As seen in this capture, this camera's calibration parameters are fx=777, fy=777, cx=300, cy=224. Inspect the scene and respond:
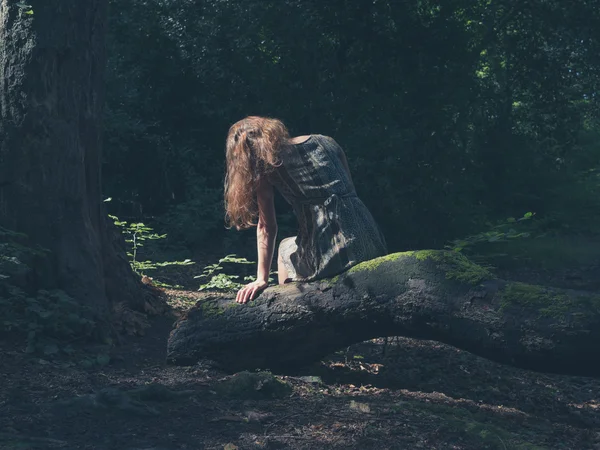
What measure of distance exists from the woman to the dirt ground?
0.88 meters

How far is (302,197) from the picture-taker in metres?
5.64

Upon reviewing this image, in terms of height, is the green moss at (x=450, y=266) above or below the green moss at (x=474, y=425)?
above

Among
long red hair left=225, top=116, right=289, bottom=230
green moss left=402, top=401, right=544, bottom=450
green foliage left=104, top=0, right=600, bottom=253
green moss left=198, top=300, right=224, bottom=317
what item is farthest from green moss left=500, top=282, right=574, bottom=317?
green foliage left=104, top=0, right=600, bottom=253

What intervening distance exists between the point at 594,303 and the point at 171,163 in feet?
30.3

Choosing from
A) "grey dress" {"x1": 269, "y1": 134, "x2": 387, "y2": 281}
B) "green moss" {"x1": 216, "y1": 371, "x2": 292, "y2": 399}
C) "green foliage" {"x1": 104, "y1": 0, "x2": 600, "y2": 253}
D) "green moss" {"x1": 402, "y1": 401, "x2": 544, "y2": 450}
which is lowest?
"green moss" {"x1": 402, "y1": 401, "x2": 544, "y2": 450}

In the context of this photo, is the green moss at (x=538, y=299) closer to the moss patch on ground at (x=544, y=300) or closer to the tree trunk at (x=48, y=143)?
the moss patch on ground at (x=544, y=300)

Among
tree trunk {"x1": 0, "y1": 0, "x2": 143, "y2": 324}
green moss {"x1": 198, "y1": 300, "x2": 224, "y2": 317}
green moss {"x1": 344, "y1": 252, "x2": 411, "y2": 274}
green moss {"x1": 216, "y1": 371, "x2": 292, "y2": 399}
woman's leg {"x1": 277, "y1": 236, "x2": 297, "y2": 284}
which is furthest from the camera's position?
tree trunk {"x1": 0, "y1": 0, "x2": 143, "y2": 324}

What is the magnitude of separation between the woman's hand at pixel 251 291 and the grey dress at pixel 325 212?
318 mm

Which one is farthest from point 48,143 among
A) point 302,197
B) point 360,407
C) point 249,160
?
point 360,407

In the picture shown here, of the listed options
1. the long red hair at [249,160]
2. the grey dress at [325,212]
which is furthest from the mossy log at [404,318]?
the long red hair at [249,160]

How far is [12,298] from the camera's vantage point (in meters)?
5.77

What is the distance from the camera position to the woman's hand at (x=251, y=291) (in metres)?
5.54

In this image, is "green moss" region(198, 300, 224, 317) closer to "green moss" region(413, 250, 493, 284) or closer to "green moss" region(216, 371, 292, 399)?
"green moss" region(216, 371, 292, 399)

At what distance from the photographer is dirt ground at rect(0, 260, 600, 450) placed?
4.21 m
